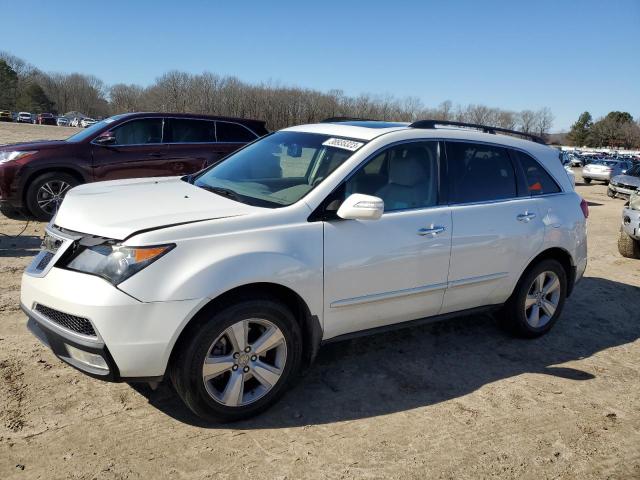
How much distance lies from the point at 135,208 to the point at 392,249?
1682mm

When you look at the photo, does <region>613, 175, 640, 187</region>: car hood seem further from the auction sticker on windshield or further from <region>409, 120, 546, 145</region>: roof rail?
the auction sticker on windshield

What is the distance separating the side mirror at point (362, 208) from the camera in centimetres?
335

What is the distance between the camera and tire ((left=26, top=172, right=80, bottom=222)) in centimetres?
812

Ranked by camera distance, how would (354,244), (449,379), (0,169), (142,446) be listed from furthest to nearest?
(0,169)
(449,379)
(354,244)
(142,446)

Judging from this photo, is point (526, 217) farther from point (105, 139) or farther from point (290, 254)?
point (105, 139)

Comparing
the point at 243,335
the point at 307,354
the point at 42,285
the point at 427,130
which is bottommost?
the point at 307,354

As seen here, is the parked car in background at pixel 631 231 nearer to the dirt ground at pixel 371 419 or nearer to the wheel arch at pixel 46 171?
the dirt ground at pixel 371 419

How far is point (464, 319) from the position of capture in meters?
5.38

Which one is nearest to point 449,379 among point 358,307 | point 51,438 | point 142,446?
point 358,307

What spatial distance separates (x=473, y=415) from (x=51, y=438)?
2.55 m

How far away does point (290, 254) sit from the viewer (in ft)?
10.7

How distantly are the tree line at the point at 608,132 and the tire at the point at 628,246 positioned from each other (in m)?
120

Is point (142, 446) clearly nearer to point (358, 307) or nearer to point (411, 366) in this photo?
point (358, 307)

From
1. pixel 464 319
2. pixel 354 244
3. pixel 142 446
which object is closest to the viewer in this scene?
pixel 142 446
